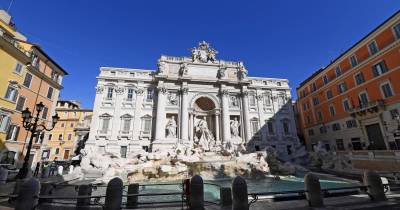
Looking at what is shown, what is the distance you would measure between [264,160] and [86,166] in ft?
63.8

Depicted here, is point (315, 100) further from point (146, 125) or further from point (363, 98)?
point (146, 125)

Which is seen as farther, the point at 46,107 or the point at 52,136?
the point at 52,136

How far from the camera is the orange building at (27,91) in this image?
705 inches

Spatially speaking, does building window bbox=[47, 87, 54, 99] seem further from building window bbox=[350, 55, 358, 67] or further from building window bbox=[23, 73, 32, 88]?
building window bbox=[350, 55, 358, 67]

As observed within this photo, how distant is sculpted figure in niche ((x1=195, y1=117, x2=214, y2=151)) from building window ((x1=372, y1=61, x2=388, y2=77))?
21747mm

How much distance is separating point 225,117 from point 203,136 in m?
4.88

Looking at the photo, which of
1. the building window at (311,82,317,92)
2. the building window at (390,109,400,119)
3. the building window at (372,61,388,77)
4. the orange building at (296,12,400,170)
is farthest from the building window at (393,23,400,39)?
the building window at (311,82,317,92)

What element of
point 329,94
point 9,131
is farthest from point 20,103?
point 329,94

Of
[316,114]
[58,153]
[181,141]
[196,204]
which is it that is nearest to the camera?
[196,204]

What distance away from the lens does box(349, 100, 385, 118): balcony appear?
65.9 feet

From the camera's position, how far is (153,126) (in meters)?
27.0

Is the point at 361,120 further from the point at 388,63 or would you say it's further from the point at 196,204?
the point at 196,204

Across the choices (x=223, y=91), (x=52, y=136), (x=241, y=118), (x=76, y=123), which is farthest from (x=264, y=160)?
(x=52, y=136)

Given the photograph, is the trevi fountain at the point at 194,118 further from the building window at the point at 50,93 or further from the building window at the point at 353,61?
the building window at the point at 353,61
